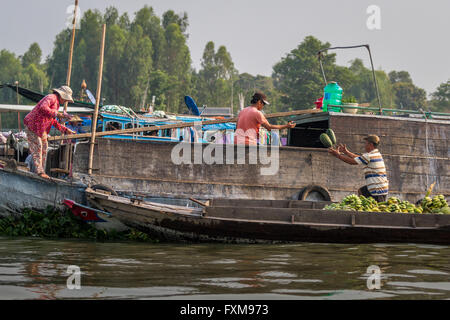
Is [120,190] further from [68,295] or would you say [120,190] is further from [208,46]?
[208,46]

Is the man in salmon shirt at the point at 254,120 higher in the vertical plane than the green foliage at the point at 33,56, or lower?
lower

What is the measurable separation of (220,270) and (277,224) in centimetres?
235

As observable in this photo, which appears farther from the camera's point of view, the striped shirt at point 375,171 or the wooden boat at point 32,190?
the wooden boat at point 32,190

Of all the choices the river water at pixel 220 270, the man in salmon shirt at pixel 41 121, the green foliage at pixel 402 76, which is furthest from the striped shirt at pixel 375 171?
the green foliage at pixel 402 76

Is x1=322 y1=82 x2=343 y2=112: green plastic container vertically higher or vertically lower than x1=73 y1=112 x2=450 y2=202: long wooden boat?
higher

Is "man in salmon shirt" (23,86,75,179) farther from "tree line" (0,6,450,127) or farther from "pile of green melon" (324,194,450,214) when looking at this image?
"tree line" (0,6,450,127)

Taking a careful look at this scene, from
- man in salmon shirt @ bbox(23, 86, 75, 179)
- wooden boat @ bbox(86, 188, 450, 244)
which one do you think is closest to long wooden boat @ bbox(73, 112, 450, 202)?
man in salmon shirt @ bbox(23, 86, 75, 179)

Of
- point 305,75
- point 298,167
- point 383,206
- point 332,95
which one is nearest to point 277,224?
point 383,206

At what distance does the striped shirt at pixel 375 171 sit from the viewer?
8234 mm

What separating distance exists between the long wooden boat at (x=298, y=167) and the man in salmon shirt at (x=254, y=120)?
109 cm

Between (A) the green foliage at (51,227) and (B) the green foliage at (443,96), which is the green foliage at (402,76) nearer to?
(B) the green foliage at (443,96)

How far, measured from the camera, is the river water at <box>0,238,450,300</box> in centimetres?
443

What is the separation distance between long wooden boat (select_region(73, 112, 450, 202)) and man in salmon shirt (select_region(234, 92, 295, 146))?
109 centimetres

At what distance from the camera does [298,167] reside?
1120 cm
